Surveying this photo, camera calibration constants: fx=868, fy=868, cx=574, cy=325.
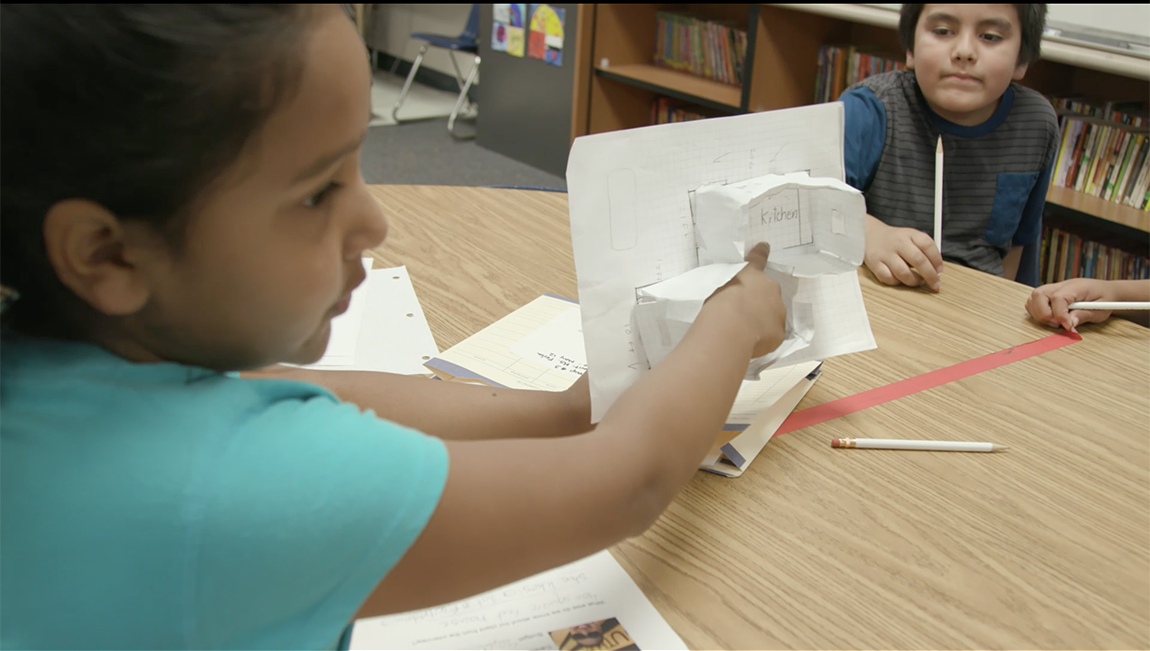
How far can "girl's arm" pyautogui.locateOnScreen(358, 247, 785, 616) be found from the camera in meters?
0.45

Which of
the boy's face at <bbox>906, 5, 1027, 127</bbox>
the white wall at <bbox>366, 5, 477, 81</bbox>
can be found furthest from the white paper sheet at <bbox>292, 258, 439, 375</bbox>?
the white wall at <bbox>366, 5, 477, 81</bbox>

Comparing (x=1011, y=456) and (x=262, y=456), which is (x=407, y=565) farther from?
(x=1011, y=456)

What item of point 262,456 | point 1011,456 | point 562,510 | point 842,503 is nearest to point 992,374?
point 1011,456

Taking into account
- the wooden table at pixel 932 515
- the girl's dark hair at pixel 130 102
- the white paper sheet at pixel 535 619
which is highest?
the girl's dark hair at pixel 130 102

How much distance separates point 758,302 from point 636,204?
0.13m

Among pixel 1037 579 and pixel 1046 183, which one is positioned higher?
pixel 1046 183

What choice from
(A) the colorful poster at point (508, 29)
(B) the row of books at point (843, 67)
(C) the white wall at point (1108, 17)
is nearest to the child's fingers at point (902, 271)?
(C) the white wall at point (1108, 17)

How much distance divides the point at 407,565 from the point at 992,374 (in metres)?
0.74

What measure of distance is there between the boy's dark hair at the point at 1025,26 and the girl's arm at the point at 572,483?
1.18 m

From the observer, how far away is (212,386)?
1.45 feet

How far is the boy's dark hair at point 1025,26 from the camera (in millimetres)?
1496

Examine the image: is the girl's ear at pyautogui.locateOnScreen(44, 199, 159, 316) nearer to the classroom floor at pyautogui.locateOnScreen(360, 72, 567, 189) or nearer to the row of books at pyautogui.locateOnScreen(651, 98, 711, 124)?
the classroom floor at pyautogui.locateOnScreen(360, 72, 567, 189)

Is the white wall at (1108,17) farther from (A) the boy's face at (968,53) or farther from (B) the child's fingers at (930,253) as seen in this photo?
(B) the child's fingers at (930,253)

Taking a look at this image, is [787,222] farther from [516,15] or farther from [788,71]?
[516,15]
